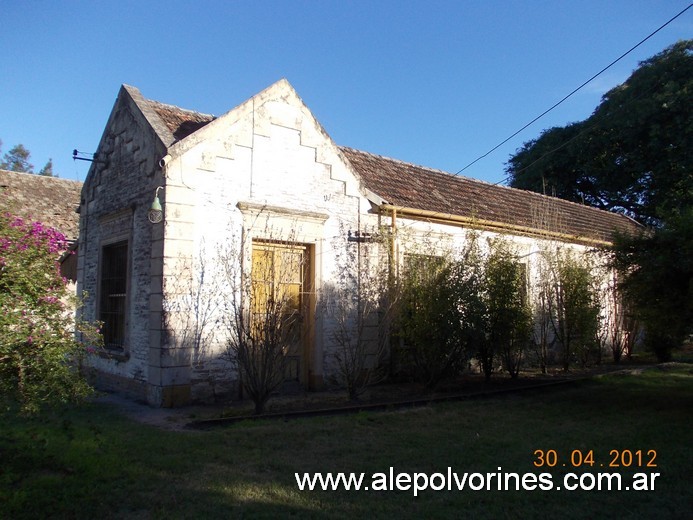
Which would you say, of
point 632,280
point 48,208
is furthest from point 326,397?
point 48,208

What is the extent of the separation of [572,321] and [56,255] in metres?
10.5

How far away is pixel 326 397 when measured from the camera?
8852 millimetres

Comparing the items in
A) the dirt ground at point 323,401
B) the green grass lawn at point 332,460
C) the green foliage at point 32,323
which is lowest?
the green grass lawn at point 332,460

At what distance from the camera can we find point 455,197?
13.6m

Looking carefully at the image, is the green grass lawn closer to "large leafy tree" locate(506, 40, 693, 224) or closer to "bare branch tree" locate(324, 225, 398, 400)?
"bare branch tree" locate(324, 225, 398, 400)

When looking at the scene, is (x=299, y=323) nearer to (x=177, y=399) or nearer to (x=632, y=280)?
(x=177, y=399)

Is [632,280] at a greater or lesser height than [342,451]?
greater

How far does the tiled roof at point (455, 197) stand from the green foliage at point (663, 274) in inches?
139

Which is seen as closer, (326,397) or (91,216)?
(326,397)

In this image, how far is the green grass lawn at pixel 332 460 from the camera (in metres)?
4.07

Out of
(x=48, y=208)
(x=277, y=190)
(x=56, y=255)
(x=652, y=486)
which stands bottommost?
(x=652, y=486)

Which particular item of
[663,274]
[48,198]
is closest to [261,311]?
[663,274]

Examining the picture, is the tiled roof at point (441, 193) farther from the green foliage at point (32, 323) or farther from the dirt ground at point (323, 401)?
the green foliage at point (32, 323)

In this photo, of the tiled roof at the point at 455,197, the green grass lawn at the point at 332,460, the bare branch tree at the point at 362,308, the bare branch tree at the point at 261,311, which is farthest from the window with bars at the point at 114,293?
the tiled roof at the point at 455,197
